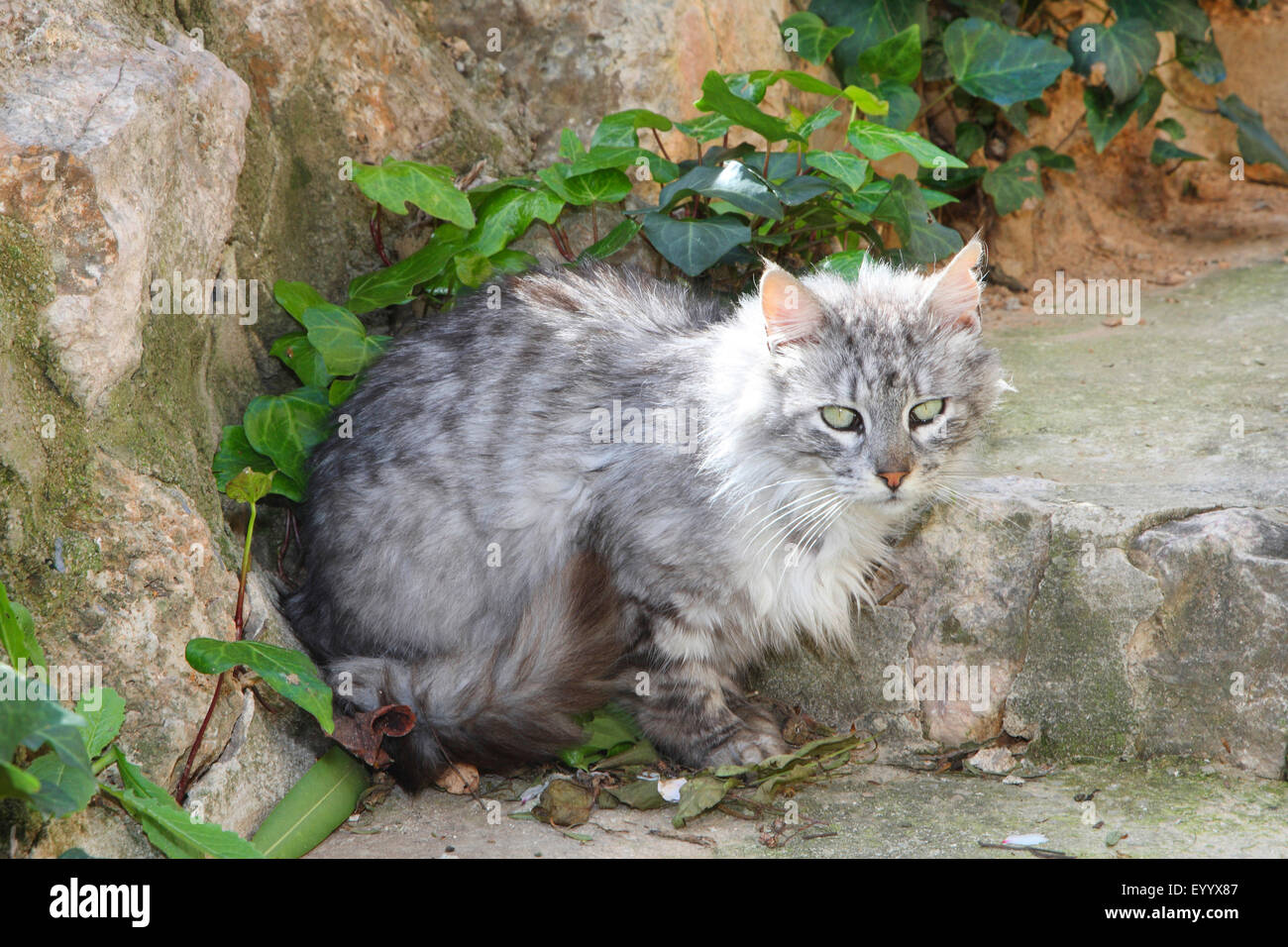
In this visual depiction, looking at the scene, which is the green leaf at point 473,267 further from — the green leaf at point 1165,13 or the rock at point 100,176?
the green leaf at point 1165,13

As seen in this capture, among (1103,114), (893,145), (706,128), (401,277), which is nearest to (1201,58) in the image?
(1103,114)

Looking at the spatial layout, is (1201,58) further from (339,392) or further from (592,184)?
(339,392)

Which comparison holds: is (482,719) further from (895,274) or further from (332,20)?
(332,20)

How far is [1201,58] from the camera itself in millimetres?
5918

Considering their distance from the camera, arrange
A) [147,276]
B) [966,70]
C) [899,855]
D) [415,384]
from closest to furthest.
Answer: [899,855], [147,276], [415,384], [966,70]

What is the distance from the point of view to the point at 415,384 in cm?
373

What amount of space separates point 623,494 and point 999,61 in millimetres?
2790

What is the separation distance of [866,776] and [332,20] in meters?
3.15

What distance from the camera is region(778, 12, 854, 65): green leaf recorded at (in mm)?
4809

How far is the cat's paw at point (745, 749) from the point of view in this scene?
11.3 ft

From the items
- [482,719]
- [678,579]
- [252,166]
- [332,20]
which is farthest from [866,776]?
[332,20]

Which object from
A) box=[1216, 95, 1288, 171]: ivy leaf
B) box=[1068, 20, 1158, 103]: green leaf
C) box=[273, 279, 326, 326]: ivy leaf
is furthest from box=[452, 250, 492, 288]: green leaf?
box=[1216, 95, 1288, 171]: ivy leaf
